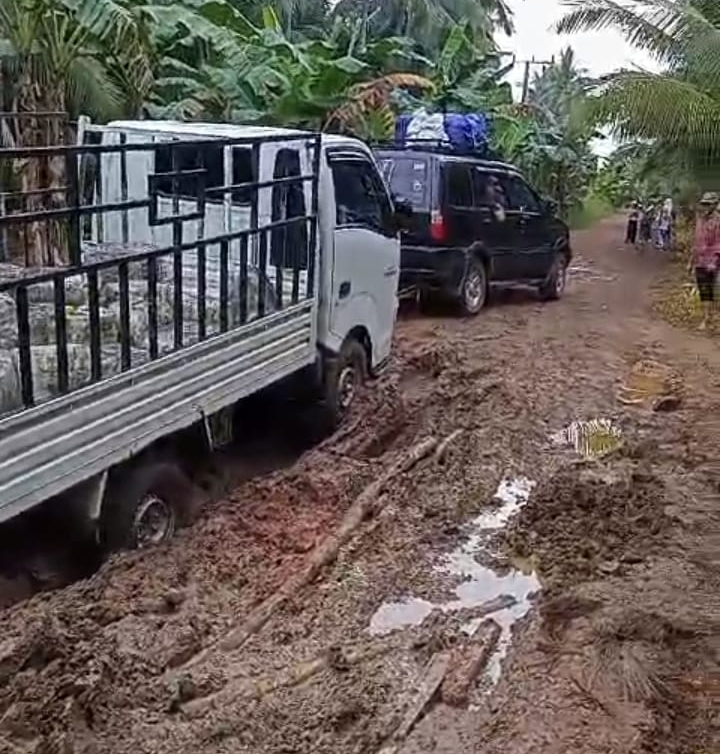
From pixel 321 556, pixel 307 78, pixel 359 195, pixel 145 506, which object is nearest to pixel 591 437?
pixel 359 195

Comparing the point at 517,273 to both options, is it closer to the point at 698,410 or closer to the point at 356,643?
the point at 698,410

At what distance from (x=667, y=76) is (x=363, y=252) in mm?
7309

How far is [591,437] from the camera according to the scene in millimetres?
8375

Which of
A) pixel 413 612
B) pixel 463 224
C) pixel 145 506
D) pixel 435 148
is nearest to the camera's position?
pixel 413 612

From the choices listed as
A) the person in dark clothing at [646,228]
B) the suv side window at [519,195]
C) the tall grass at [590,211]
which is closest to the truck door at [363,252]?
the suv side window at [519,195]

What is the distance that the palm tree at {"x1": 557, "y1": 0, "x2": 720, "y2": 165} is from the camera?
40.2 feet

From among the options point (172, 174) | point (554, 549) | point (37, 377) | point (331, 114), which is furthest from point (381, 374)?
point (331, 114)

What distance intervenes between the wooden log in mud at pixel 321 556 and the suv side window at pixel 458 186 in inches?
191

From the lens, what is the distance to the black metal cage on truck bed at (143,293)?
14.8 feet

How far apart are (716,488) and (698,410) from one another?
2.17 metres

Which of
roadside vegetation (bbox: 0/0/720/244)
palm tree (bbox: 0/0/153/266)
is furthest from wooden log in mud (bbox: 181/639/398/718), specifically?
roadside vegetation (bbox: 0/0/720/244)

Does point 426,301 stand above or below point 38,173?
below

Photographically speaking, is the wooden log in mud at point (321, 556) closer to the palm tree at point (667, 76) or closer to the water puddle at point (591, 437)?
the water puddle at point (591, 437)

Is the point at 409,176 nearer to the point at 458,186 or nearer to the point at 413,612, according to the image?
the point at 458,186
